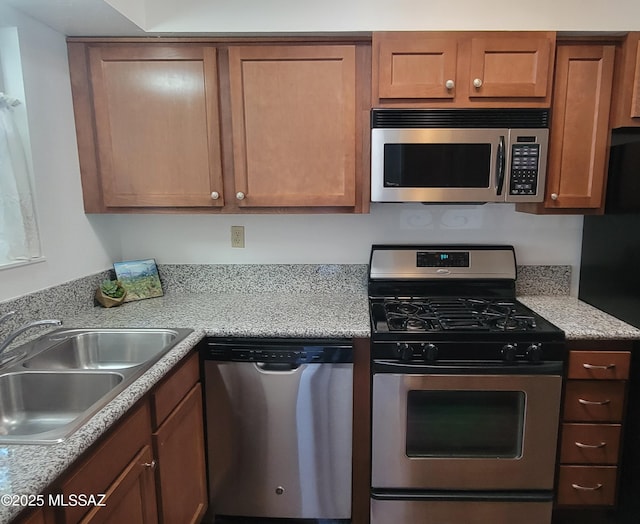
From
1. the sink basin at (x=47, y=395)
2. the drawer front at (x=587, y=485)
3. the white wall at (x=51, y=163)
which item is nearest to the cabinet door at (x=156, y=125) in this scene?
the white wall at (x=51, y=163)

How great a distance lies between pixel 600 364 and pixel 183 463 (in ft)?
5.31

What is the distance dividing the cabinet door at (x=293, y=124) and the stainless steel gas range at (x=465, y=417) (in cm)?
67

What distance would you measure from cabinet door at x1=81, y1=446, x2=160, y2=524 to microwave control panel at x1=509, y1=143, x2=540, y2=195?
170 cm

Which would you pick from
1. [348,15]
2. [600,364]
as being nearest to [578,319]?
[600,364]

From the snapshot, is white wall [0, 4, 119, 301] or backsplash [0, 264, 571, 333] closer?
white wall [0, 4, 119, 301]

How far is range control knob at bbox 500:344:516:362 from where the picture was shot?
1570 millimetres

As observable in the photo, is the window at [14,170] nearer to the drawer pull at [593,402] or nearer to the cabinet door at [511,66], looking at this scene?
the cabinet door at [511,66]

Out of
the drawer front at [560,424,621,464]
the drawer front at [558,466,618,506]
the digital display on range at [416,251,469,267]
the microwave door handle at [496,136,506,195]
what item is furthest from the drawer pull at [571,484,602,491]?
the microwave door handle at [496,136,506,195]

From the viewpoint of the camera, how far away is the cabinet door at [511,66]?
66.1 inches

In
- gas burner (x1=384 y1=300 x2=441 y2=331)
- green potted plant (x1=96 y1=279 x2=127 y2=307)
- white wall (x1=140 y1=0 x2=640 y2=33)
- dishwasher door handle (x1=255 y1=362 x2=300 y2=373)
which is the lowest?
dishwasher door handle (x1=255 y1=362 x2=300 y2=373)

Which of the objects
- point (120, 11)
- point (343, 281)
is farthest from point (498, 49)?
point (120, 11)

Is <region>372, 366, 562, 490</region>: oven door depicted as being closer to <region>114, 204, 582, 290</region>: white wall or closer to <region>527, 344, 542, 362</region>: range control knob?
<region>527, 344, 542, 362</region>: range control knob

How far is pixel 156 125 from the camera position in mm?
1828

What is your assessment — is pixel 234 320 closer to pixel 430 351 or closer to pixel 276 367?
pixel 276 367
